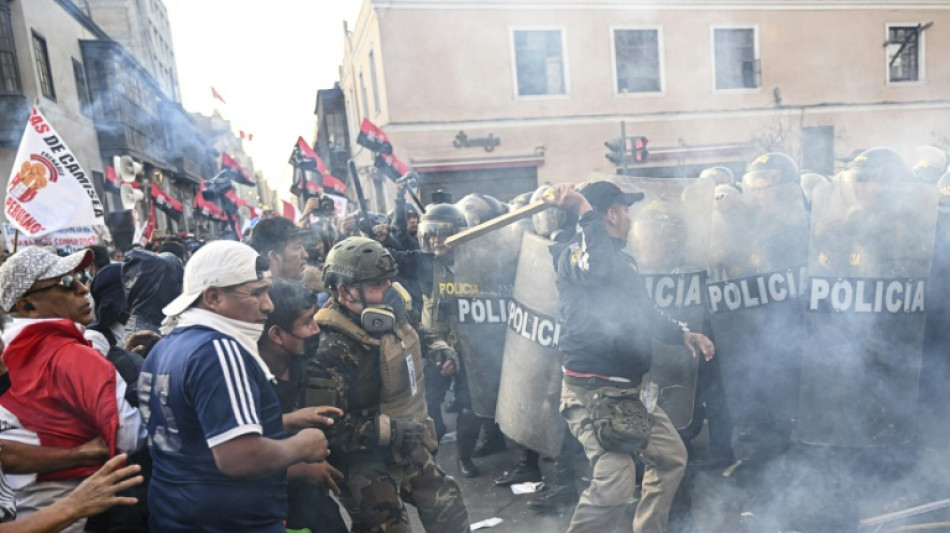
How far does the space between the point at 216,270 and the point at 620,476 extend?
1.82m

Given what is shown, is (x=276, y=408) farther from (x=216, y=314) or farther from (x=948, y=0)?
(x=948, y=0)

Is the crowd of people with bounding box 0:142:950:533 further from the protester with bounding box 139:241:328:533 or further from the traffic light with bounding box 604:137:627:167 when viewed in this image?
the traffic light with bounding box 604:137:627:167

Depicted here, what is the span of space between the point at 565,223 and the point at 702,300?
2.89 feet

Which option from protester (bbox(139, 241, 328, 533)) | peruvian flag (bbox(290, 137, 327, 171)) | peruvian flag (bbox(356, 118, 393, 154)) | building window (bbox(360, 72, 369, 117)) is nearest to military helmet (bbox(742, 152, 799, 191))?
protester (bbox(139, 241, 328, 533))

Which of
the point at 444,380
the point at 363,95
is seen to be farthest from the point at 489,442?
the point at 363,95

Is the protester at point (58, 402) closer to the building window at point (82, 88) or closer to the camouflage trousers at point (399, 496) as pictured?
the camouflage trousers at point (399, 496)

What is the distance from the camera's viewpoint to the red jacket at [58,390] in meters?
1.84

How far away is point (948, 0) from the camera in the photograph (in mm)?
12344

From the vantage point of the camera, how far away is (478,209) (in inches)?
196

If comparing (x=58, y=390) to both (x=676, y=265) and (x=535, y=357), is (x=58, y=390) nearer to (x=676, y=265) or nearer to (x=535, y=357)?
(x=535, y=357)

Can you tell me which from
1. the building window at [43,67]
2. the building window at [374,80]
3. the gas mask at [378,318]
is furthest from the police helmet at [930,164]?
the building window at [43,67]

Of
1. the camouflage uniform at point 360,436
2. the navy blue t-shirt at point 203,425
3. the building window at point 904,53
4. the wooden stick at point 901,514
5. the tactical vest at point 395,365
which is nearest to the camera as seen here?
the navy blue t-shirt at point 203,425

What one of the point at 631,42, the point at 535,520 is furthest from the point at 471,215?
the point at 631,42

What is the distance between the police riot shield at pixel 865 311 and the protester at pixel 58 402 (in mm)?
3292
